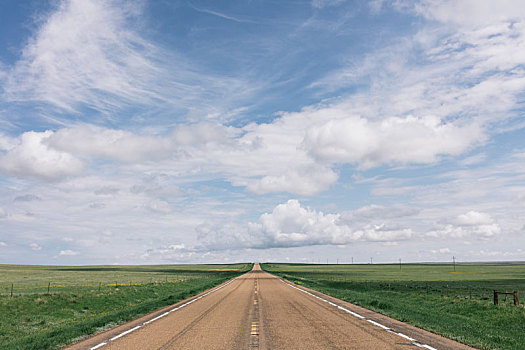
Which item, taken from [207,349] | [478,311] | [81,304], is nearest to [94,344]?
[207,349]

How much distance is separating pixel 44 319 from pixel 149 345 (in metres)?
11.8

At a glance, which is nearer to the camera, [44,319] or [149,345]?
[149,345]

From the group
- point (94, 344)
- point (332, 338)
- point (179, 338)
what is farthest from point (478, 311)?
point (94, 344)

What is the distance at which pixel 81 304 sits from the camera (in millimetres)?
23797

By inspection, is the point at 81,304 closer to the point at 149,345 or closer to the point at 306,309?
the point at 306,309

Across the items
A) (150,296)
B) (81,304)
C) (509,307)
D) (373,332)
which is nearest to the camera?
(373,332)

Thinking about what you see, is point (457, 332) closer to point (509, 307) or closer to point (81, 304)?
point (509, 307)

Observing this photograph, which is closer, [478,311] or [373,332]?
[373,332]

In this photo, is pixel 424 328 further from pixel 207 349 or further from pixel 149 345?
pixel 149 345

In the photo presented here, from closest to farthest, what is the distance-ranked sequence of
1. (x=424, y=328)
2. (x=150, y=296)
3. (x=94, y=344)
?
1. (x=94, y=344)
2. (x=424, y=328)
3. (x=150, y=296)

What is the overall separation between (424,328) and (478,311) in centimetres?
1054

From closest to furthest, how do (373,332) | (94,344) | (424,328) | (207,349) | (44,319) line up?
(207,349)
(94,344)
(373,332)
(424,328)
(44,319)

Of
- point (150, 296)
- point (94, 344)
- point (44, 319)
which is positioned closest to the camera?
point (94, 344)

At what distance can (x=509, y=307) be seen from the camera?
21000 mm
